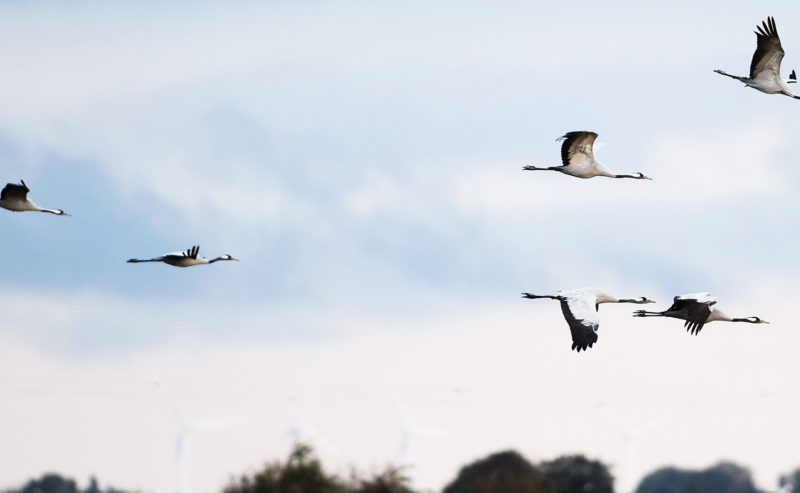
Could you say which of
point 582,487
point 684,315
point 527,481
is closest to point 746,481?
point 582,487

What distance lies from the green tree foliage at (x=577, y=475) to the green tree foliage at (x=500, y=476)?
1.42 metres

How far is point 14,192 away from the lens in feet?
154

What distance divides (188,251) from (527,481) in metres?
31.5

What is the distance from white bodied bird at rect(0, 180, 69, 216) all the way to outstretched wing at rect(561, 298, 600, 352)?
13.9 meters

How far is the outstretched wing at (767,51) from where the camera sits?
48.8 m

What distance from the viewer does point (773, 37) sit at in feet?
161

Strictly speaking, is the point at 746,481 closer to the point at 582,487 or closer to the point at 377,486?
the point at 582,487

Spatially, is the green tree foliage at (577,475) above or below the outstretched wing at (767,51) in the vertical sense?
below

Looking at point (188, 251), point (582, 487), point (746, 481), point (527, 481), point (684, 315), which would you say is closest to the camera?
point (684, 315)

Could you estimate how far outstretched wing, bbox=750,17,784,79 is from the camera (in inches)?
1922

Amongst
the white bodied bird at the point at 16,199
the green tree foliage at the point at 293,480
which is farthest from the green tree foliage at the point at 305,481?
the white bodied bird at the point at 16,199

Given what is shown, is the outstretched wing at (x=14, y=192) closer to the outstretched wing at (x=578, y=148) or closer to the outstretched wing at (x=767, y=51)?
the outstretched wing at (x=578, y=148)

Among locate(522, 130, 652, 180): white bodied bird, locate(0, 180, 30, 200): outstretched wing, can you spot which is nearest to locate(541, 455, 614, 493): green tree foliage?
locate(522, 130, 652, 180): white bodied bird

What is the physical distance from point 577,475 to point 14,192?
141 feet
